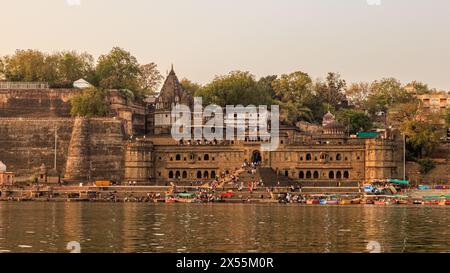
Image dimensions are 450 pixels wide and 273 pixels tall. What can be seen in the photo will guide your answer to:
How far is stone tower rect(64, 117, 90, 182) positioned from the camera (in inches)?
3484

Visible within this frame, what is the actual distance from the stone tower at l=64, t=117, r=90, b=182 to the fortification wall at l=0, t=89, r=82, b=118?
7138 mm

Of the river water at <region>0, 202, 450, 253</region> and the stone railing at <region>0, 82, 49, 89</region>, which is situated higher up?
the stone railing at <region>0, 82, 49, 89</region>

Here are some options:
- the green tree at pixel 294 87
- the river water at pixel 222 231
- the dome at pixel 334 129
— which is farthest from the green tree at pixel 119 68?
the river water at pixel 222 231

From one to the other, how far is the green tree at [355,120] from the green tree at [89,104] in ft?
87.9

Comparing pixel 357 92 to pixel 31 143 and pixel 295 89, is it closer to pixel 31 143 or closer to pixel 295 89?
pixel 295 89

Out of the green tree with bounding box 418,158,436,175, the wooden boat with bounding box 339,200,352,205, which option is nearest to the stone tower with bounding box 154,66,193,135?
the wooden boat with bounding box 339,200,352,205

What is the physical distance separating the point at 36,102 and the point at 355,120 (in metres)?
35.5

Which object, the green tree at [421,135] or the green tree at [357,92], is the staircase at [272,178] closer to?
the green tree at [421,135]

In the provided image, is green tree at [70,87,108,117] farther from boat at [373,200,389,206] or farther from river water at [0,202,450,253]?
river water at [0,202,450,253]

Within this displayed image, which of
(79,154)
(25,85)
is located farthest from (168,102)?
(25,85)

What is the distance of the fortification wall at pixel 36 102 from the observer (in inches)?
3844

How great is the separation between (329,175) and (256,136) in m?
8.49

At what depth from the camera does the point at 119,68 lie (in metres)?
109

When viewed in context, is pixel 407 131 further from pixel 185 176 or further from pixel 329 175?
pixel 185 176
